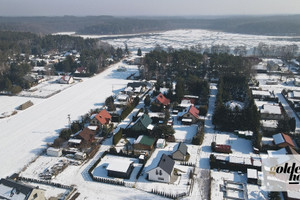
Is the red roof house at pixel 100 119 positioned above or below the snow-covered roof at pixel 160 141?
above

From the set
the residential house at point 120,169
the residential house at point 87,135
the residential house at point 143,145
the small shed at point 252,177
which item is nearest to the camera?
the small shed at point 252,177

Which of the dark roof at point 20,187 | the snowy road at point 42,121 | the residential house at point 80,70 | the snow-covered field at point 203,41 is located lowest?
the snowy road at point 42,121

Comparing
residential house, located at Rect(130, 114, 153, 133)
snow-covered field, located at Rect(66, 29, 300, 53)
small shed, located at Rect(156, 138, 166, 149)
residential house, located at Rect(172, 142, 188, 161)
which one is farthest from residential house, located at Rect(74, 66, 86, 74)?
snow-covered field, located at Rect(66, 29, 300, 53)

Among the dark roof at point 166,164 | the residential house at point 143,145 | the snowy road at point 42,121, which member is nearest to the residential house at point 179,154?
the dark roof at point 166,164

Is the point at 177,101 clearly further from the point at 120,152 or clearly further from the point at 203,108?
the point at 120,152

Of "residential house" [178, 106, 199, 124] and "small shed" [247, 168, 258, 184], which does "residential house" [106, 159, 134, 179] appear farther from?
"residential house" [178, 106, 199, 124]

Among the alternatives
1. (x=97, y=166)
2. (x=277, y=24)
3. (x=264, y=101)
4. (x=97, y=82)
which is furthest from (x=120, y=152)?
(x=277, y=24)

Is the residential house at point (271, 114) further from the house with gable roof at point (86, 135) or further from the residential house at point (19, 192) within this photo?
the residential house at point (19, 192)

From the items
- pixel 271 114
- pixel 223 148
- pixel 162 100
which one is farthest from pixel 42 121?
pixel 271 114
